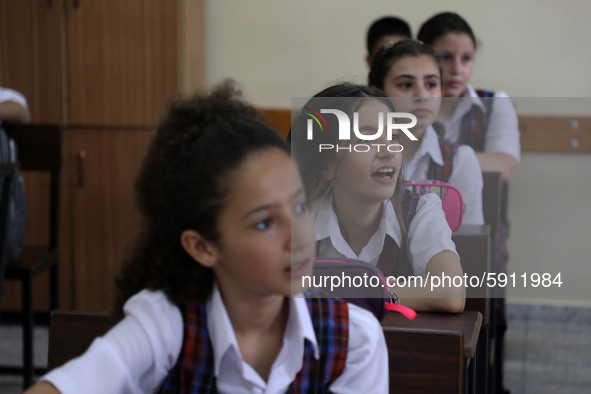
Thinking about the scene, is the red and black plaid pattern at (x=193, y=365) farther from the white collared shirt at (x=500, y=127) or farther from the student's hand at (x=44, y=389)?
the white collared shirt at (x=500, y=127)

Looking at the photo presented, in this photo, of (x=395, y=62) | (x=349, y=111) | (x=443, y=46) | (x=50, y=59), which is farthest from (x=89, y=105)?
(x=349, y=111)

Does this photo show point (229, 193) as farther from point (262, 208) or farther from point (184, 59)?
point (184, 59)

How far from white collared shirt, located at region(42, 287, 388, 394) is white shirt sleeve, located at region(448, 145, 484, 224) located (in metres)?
0.34

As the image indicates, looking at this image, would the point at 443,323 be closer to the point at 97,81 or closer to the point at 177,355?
the point at 177,355

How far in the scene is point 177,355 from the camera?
0.96 meters

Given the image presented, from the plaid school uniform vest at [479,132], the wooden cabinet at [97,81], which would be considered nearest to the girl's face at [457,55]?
the plaid school uniform vest at [479,132]

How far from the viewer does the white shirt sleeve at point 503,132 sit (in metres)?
2.17

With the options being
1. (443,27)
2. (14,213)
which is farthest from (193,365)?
(443,27)

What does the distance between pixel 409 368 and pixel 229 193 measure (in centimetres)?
39

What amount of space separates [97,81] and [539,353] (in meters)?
2.17

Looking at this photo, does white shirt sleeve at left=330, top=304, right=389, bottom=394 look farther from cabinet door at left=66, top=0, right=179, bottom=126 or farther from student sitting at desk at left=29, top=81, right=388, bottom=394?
cabinet door at left=66, top=0, right=179, bottom=126

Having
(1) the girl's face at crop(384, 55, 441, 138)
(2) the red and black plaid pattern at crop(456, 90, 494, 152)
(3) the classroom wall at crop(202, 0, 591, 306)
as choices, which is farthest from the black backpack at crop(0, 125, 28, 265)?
(2) the red and black plaid pattern at crop(456, 90, 494, 152)

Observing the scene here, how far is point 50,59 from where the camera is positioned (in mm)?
3340

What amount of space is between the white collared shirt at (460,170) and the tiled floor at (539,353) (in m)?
1.00
